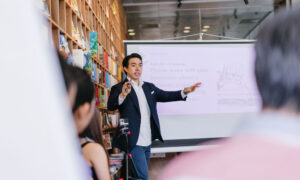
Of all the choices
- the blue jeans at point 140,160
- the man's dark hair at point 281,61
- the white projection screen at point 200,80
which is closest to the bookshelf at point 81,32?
the white projection screen at point 200,80

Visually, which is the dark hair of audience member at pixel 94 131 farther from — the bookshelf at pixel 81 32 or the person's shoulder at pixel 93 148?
the bookshelf at pixel 81 32

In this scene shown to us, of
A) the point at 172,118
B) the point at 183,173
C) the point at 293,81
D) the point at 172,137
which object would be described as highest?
the point at 293,81

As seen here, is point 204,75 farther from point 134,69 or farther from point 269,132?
point 269,132

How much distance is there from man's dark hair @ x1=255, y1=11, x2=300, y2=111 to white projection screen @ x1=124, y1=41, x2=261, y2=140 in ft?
9.15

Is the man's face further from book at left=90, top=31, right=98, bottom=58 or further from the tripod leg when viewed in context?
the tripod leg

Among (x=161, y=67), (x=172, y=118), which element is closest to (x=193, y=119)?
(x=172, y=118)

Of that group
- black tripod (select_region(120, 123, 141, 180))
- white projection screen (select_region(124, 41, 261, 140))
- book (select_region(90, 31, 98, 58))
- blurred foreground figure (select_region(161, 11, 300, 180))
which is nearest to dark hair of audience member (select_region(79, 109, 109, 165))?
blurred foreground figure (select_region(161, 11, 300, 180))

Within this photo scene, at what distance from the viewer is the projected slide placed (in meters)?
3.26

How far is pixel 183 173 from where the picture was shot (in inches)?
14.5

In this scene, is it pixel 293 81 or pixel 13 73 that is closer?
pixel 13 73

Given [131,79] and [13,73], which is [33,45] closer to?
[13,73]

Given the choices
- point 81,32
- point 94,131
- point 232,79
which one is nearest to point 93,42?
point 81,32

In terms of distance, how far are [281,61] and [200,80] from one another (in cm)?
293

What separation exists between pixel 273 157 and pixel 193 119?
297 centimetres
